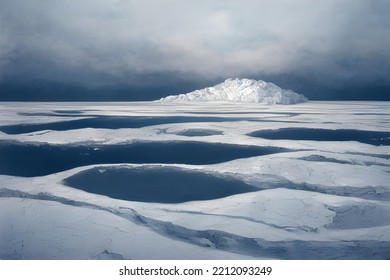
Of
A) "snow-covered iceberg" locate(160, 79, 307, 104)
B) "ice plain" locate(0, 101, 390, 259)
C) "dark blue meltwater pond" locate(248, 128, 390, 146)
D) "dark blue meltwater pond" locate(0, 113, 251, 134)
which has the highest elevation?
"snow-covered iceberg" locate(160, 79, 307, 104)

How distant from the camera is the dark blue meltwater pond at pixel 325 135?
469cm

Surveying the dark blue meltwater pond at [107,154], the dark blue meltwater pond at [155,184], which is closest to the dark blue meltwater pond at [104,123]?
the dark blue meltwater pond at [107,154]

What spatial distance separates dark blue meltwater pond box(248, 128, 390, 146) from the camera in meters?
4.69

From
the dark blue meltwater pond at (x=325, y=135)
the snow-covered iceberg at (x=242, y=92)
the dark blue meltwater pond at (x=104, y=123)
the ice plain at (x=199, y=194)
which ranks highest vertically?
the snow-covered iceberg at (x=242, y=92)

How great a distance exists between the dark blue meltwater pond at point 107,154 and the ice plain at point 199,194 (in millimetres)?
20

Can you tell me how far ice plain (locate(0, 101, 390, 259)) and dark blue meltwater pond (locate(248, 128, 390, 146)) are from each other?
0.14 ft

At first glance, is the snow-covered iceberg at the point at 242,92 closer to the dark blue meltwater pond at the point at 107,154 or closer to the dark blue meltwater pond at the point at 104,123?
the dark blue meltwater pond at the point at 104,123

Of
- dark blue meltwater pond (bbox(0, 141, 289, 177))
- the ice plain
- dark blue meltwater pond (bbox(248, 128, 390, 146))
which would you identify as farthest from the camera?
dark blue meltwater pond (bbox(248, 128, 390, 146))

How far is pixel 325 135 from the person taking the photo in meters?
5.15

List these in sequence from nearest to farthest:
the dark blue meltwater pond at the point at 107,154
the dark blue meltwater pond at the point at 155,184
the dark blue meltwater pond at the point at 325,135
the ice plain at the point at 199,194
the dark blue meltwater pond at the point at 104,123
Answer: the ice plain at the point at 199,194, the dark blue meltwater pond at the point at 155,184, the dark blue meltwater pond at the point at 107,154, the dark blue meltwater pond at the point at 325,135, the dark blue meltwater pond at the point at 104,123

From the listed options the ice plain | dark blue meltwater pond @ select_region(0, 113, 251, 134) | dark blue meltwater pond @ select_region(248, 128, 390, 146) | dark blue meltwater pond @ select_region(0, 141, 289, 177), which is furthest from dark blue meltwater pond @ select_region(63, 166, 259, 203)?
dark blue meltwater pond @ select_region(0, 113, 251, 134)

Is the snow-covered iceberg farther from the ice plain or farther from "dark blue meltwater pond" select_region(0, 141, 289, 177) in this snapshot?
Result: "dark blue meltwater pond" select_region(0, 141, 289, 177)

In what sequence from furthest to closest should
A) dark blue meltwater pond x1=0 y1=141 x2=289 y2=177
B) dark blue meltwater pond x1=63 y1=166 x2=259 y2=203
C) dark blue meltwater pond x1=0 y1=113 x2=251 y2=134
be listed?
dark blue meltwater pond x1=0 y1=113 x2=251 y2=134, dark blue meltwater pond x1=0 y1=141 x2=289 y2=177, dark blue meltwater pond x1=63 y1=166 x2=259 y2=203

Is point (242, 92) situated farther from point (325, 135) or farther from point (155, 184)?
point (155, 184)
